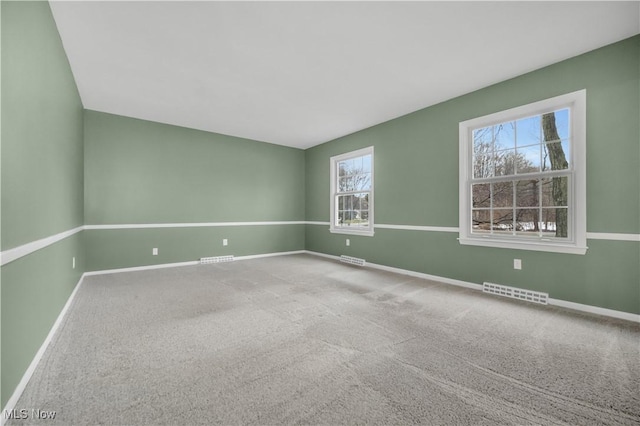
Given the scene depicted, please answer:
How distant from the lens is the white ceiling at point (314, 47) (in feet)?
7.13

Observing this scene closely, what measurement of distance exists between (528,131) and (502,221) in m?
1.12

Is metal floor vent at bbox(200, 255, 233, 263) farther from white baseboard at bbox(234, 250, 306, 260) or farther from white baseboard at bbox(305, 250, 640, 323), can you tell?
white baseboard at bbox(305, 250, 640, 323)

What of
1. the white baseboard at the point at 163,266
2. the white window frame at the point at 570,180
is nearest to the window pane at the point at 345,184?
the white baseboard at the point at 163,266

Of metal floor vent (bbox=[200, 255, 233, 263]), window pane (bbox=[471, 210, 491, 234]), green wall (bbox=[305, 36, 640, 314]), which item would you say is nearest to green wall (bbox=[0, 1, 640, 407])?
green wall (bbox=[305, 36, 640, 314])

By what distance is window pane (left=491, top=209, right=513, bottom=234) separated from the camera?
3.35 metres

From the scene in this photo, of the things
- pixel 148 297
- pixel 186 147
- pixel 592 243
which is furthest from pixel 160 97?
pixel 592 243

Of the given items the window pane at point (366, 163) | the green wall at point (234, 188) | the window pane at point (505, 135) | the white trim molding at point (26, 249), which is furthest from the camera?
the window pane at point (366, 163)

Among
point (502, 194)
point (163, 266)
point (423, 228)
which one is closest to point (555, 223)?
point (502, 194)

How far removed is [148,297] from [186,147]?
3001 mm

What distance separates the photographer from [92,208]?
14.0 feet

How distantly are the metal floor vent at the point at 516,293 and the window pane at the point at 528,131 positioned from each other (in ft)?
5.69

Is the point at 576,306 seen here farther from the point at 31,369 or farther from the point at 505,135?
the point at 31,369

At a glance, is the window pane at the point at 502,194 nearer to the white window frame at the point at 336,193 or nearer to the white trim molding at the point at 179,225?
the white window frame at the point at 336,193

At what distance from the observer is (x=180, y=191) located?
5.07 meters
